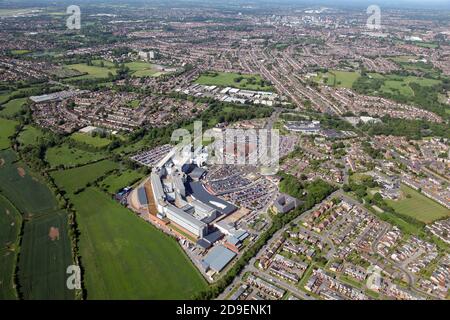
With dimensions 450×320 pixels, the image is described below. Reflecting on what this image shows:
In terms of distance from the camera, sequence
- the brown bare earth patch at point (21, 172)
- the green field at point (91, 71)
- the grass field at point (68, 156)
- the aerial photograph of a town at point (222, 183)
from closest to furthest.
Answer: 1. the aerial photograph of a town at point (222, 183)
2. the brown bare earth patch at point (21, 172)
3. the grass field at point (68, 156)
4. the green field at point (91, 71)

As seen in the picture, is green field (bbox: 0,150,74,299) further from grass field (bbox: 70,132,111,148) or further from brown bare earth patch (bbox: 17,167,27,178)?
grass field (bbox: 70,132,111,148)

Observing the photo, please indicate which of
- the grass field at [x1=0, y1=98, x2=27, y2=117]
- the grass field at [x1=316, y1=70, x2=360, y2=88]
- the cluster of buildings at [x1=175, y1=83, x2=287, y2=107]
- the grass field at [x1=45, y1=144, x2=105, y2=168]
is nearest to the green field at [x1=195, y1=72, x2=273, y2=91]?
the cluster of buildings at [x1=175, y1=83, x2=287, y2=107]

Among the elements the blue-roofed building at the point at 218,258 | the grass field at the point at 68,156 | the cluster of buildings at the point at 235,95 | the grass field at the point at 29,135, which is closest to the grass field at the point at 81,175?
the grass field at the point at 68,156

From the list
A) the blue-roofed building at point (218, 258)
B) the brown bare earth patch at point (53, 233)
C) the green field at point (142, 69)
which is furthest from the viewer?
the green field at point (142, 69)

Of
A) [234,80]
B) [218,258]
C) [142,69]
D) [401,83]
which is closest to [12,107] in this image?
[142,69]

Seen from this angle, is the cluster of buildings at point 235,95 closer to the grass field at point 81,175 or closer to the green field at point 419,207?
the grass field at point 81,175
